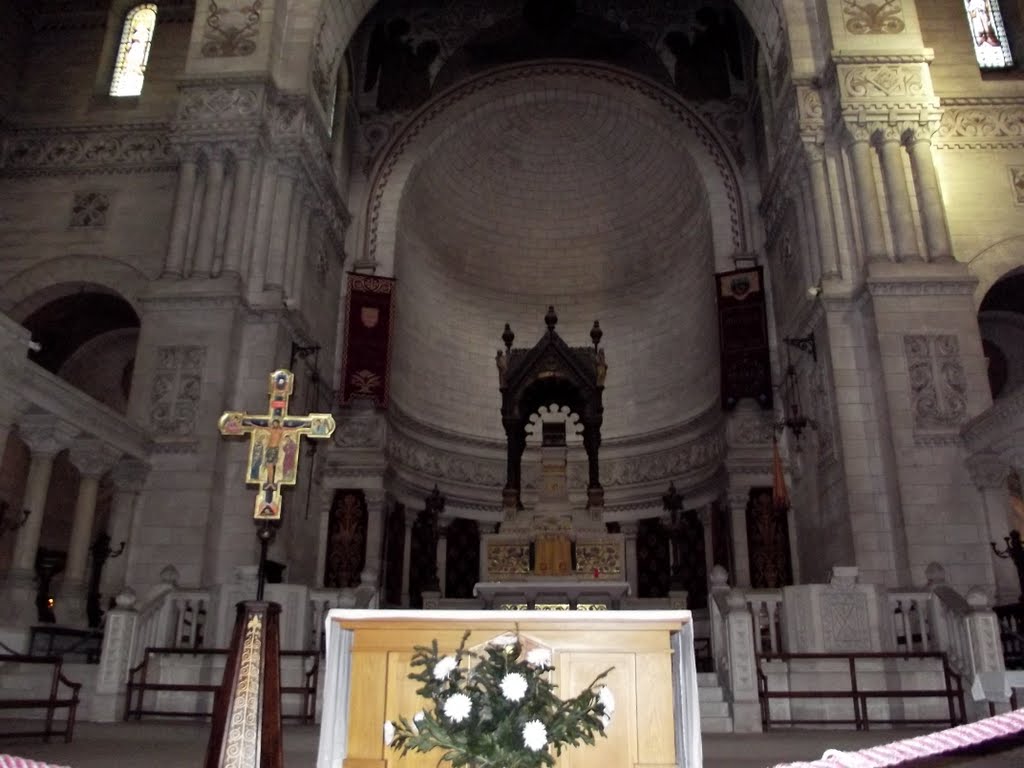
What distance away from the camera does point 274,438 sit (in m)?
5.88

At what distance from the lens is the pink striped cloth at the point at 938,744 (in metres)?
2.60

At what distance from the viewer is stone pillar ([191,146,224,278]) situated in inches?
639

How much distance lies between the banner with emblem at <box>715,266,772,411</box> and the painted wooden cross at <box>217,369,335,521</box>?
14981mm

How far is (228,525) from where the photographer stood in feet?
48.5

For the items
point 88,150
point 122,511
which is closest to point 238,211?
point 88,150

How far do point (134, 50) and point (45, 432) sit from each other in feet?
39.7

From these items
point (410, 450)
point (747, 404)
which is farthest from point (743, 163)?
point (410, 450)

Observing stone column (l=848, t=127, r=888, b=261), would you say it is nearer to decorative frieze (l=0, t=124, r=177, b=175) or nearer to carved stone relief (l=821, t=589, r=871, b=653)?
carved stone relief (l=821, t=589, r=871, b=653)

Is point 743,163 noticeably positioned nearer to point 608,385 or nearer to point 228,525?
point 608,385

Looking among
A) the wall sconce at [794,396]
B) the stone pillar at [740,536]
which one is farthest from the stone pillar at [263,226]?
the stone pillar at [740,536]

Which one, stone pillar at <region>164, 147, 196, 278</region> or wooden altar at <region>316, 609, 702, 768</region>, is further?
stone pillar at <region>164, 147, 196, 278</region>

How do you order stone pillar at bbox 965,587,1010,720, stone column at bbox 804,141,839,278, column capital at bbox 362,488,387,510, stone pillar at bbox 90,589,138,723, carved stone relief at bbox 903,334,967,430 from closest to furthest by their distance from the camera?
stone pillar at bbox 965,587,1010,720 → stone pillar at bbox 90,589,138,723 → carved stone relief at bbox 903,334,967,430 → stone column at bbox 804,141,839,278 → column capital at bbox 362,488,387,510

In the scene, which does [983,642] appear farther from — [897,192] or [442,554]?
[442,554]

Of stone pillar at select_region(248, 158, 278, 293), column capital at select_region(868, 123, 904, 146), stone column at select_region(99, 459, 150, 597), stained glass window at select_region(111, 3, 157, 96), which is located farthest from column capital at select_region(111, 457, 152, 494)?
column capital at select_region(868, 123, 904, 146)
